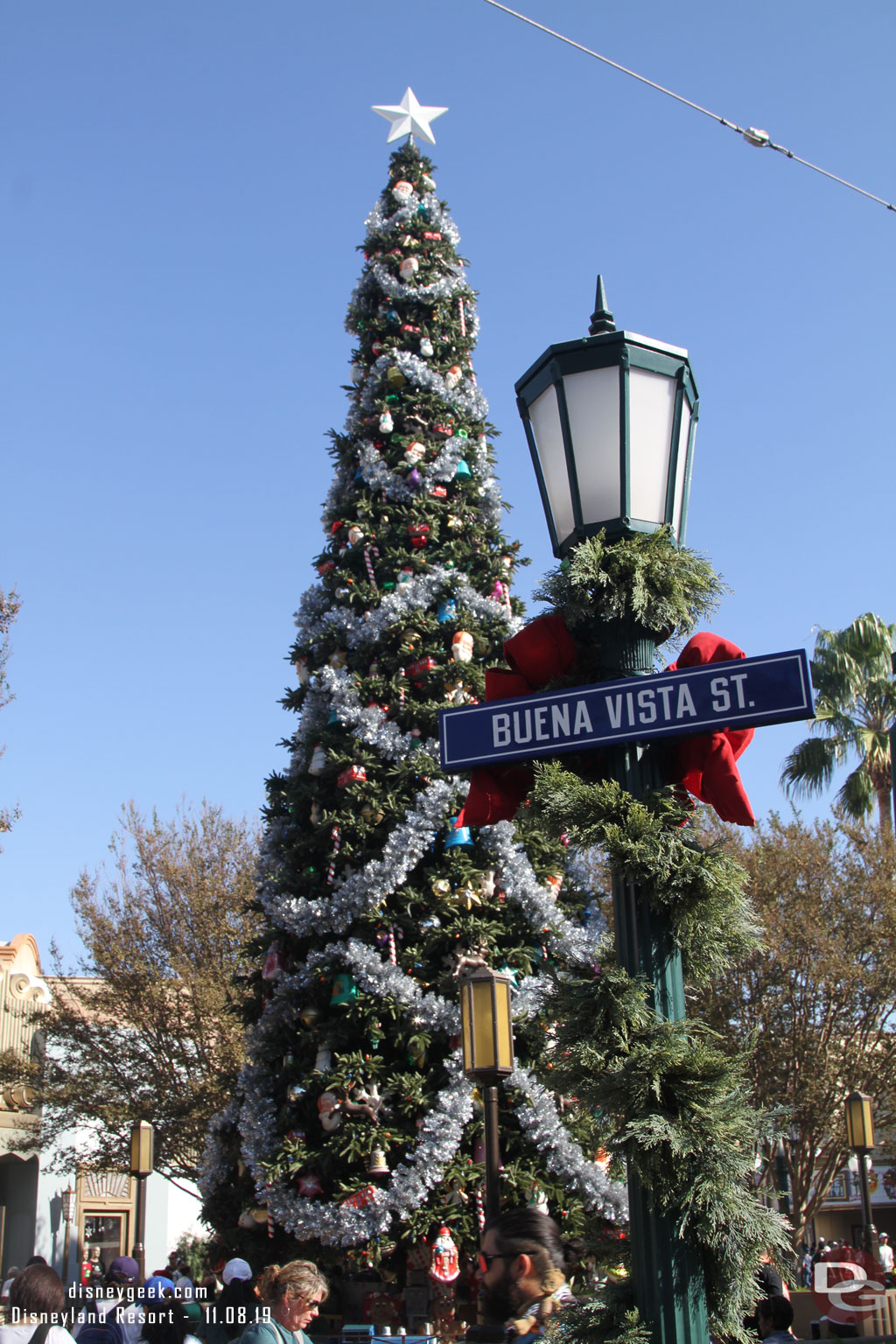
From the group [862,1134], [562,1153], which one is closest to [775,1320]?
[562,1153]

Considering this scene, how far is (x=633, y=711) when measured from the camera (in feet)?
9.61

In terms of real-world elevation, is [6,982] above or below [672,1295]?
above

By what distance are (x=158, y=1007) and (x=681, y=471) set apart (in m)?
19.7

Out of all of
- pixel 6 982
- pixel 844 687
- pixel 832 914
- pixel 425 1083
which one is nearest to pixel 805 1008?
pixel 832 914

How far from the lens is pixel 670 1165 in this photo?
259 cm

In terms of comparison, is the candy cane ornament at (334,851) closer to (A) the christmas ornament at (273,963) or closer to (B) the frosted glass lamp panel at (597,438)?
(A) the christmas ornament at (273,963)

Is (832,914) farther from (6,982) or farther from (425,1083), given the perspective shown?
(6,982)

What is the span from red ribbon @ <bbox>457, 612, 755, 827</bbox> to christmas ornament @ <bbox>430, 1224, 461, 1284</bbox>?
6531 millimetres

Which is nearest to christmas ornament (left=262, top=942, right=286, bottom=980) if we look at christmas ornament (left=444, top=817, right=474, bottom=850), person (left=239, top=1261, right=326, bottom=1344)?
christmas ornament (left=444, top=817, right=474, bottom=850)

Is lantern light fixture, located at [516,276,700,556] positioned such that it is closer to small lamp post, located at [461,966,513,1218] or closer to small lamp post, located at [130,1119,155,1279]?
small lamp post, located at [461,966,513,1218]

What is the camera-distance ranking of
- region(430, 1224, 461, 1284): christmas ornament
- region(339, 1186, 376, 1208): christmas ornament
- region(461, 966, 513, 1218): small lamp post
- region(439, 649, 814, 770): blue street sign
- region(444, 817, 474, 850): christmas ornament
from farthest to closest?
region(444, 817, 474, 850): christmas ornament, region(339, 1186, 376, 1208): christmas ornament, region(430, 1224, 461, 1284): christmas ornament, region(461, 966, 513, 1218): small lamp post, region(439, 649, 814, 770): blue street sign

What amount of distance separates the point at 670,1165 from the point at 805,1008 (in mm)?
18036

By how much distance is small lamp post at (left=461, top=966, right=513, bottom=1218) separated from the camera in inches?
260

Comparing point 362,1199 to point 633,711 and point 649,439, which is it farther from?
point 649,439
